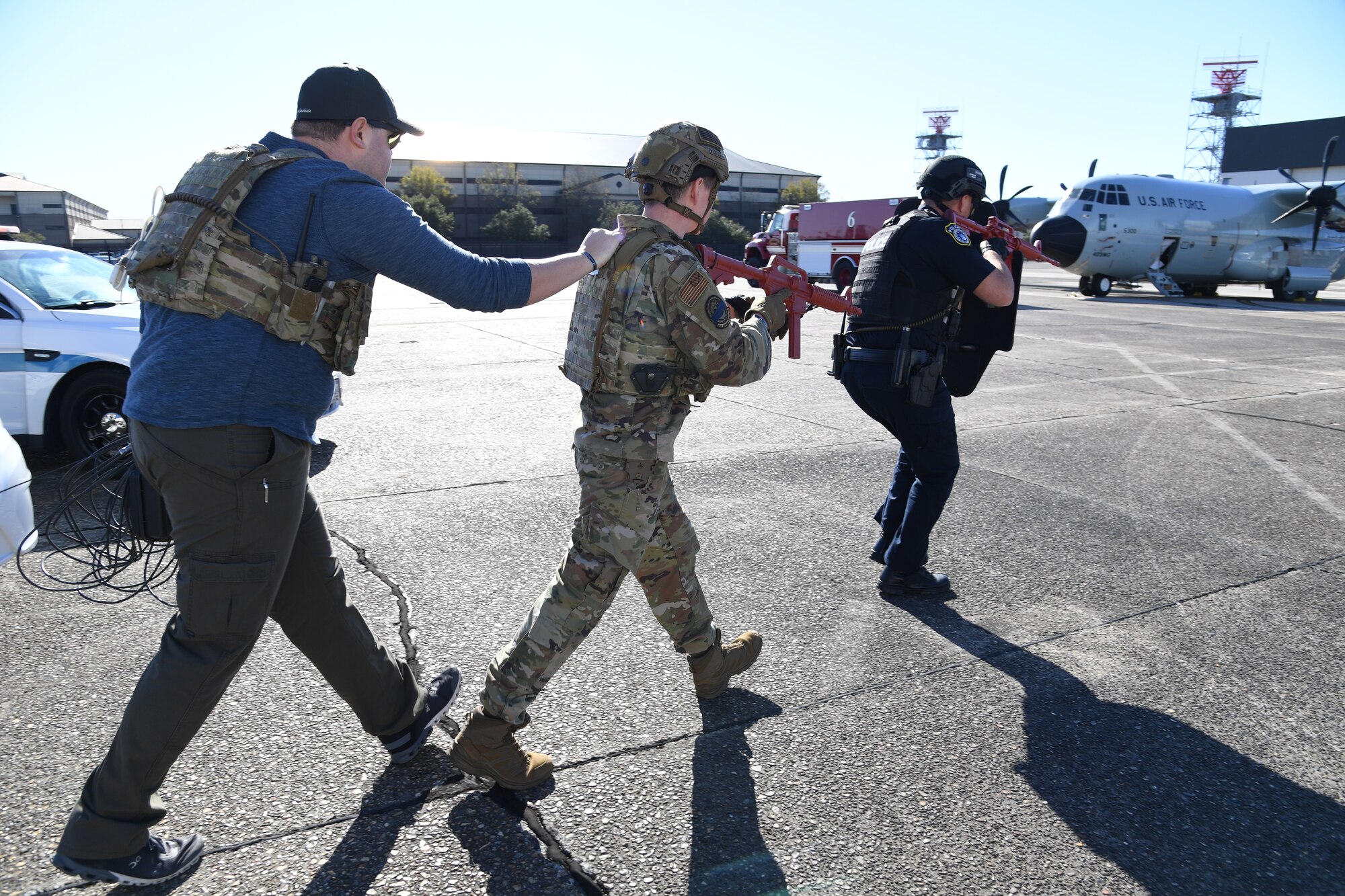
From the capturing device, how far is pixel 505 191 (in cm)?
8356

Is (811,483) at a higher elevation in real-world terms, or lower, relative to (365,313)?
lower

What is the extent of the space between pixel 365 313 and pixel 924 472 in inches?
110

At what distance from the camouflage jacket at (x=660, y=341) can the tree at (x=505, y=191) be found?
3283 inches

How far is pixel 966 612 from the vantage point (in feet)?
14.0

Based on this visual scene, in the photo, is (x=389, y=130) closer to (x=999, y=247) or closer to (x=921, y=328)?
(x=921, y=328)

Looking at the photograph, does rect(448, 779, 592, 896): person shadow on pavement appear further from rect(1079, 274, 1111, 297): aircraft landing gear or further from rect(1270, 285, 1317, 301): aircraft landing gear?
rect(1270, 285, 1317, 301): aircraft landing gear

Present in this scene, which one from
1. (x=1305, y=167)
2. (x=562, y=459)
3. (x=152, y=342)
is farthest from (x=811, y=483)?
(x=1305, y=167)

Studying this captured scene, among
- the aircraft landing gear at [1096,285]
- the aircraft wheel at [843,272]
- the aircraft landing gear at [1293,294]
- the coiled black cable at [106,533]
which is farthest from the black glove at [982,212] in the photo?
the aircraft landing gear at [1293,294]

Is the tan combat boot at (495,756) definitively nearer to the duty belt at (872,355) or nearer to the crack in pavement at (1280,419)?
the duty belt at (872,355)

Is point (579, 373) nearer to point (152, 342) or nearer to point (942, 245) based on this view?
point (152, 342)

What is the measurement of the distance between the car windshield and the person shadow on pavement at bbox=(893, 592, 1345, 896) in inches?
260

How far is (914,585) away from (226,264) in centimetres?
333

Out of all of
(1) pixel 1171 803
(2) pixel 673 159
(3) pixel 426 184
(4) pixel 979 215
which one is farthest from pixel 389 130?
(3) pixel 426 184

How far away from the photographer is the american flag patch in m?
2.74
